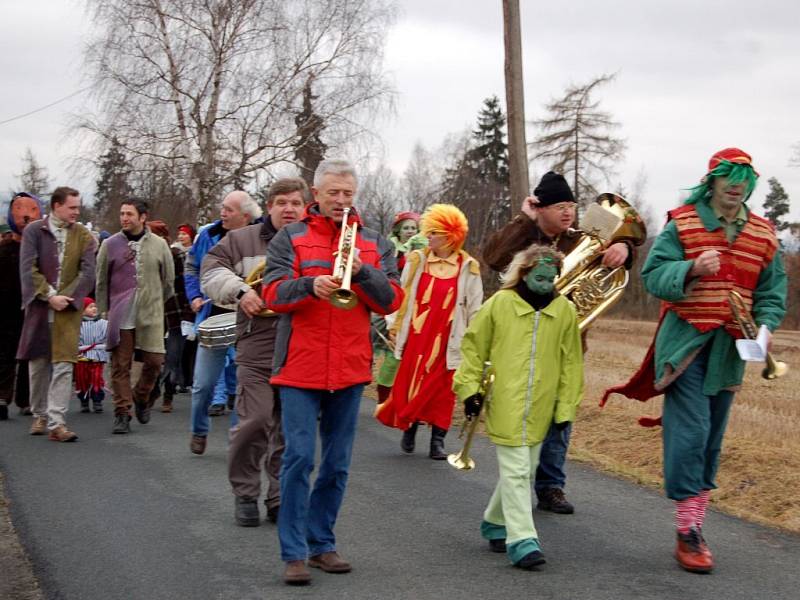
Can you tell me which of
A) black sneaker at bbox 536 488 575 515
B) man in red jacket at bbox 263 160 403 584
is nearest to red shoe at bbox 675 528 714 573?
black sneaker at bbox 536 488 575 515

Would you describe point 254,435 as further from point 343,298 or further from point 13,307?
point 13,307

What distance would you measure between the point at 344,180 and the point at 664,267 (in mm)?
1770

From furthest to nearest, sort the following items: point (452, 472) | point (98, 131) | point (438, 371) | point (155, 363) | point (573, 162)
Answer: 1. point (573, 162)
2. point (98, 131)
3. point (155, 363)
4. point (438, 371)
5. point (452, 472)

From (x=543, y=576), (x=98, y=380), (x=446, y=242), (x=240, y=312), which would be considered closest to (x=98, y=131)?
(x=98, y=380)

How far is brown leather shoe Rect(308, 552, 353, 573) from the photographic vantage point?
5.68m

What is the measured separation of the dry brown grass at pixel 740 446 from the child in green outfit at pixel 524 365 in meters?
1.78

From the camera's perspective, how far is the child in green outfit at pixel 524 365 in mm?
5871

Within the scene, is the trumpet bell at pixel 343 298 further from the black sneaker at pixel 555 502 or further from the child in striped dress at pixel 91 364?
the child in striped dress at pixel 91 364

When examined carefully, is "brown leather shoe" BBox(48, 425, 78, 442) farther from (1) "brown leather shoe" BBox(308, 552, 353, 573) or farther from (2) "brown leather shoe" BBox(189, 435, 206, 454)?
(1) "brown leather shoe" BBox(308, 552, 353, 573)

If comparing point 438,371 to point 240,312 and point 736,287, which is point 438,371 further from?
point 736,287

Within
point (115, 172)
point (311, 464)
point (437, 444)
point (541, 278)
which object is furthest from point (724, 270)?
point (115, 172)

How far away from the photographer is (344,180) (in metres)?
5.62

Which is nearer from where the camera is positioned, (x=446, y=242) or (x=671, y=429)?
(x=671, y=429)

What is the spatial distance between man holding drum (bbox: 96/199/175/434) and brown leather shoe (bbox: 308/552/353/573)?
5.17 metres
